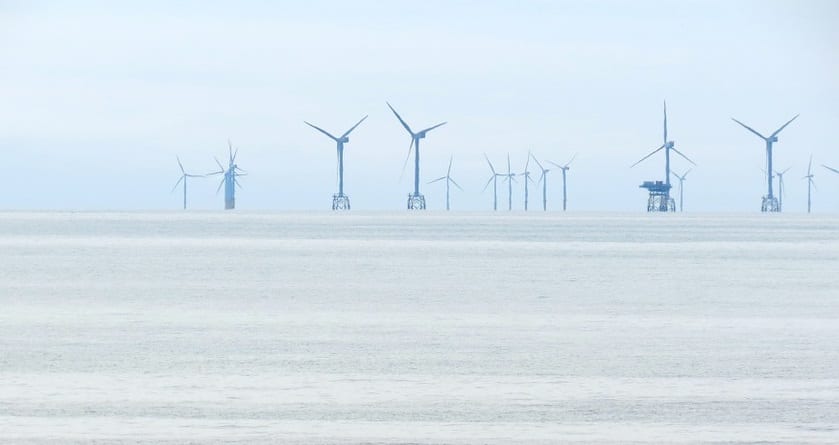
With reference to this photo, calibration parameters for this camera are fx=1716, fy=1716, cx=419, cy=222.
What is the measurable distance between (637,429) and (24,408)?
709 centimetres

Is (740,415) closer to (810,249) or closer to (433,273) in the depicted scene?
(433,273)

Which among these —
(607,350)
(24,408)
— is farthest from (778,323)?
(24,408)

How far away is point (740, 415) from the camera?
1973 centimetres

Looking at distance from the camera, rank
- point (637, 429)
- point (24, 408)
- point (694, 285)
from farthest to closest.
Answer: point (694, 285) → point (24, 408) → point (637, 429)

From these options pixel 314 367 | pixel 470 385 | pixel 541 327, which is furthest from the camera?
pixel 541 327

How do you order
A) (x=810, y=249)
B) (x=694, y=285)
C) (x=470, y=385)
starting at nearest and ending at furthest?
1. (x=470, y=385)
2. (x=694, y=285)
3. (x=810, y=249)

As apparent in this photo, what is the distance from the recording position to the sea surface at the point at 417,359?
61.7 ft

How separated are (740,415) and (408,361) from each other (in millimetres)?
7560

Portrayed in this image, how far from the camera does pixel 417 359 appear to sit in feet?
87.2

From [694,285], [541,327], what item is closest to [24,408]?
[541,327]

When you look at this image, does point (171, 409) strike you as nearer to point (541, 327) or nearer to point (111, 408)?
point (111, 408)

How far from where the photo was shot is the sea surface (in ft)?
61.7

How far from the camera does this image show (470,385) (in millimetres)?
22875

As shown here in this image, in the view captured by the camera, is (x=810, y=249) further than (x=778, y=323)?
Yes
